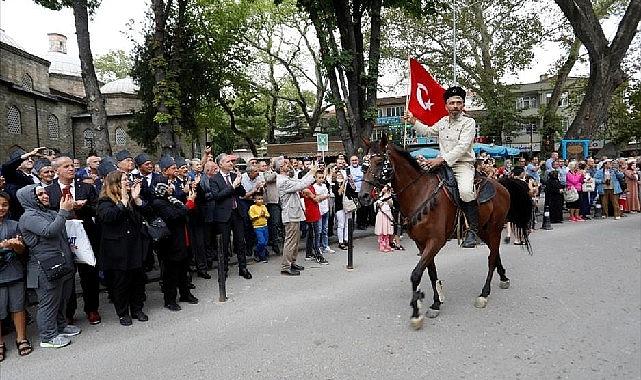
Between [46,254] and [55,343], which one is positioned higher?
[46,254]

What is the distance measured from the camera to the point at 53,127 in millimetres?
38562

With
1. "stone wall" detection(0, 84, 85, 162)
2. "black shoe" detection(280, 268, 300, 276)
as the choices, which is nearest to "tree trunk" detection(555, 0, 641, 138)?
"black shoe" detection(280, 268, 300, 276)

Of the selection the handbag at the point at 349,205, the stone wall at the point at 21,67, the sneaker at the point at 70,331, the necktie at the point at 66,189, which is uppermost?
the stone wall at the point at 21,67

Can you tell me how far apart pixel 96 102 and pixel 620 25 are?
20.6 metres

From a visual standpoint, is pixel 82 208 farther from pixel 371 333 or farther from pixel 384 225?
pixel 384 225

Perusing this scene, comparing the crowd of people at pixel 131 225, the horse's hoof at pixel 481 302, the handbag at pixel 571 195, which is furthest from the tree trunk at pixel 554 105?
the horse's hoof at pixel 481 302

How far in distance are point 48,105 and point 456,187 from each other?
1604 inches

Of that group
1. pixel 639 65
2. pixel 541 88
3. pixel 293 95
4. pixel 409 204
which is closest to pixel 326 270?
pixel 409 204

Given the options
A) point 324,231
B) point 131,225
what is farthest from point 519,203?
point 131,225

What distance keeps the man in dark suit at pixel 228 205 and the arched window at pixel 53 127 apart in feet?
121

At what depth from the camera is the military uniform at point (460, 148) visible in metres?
6.03

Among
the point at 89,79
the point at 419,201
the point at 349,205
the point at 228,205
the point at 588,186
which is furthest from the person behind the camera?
the point at 588,186

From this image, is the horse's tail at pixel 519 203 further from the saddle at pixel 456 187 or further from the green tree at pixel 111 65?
the green tree at pixel 111 65

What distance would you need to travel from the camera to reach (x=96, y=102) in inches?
550
